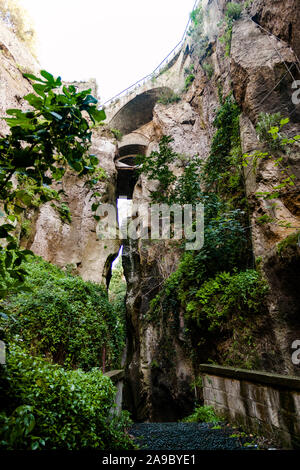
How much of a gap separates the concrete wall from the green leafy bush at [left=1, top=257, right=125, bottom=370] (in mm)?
2910

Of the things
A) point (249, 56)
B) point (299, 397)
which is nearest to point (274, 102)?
point (249, 56)

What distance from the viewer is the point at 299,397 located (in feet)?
7.98

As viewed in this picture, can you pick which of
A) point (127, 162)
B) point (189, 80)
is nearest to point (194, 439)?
point (189, 80)

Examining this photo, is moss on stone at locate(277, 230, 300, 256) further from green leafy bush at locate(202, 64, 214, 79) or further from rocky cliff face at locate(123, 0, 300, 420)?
green leafy bush at locate(202, 64, 214, 79)

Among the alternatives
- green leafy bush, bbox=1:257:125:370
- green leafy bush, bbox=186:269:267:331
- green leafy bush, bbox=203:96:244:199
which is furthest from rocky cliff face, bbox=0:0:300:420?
green leafy bush, bbox=1:257:125:370

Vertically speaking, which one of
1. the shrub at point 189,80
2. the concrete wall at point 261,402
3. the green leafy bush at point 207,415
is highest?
the shrub at point 189,80

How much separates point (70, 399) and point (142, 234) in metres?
10.5

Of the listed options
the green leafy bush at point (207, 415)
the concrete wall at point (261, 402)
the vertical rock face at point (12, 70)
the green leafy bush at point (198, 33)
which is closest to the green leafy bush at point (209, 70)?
the green leafy bush at point (198, 33)

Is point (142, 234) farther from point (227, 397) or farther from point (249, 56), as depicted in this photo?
point (227, 397)
